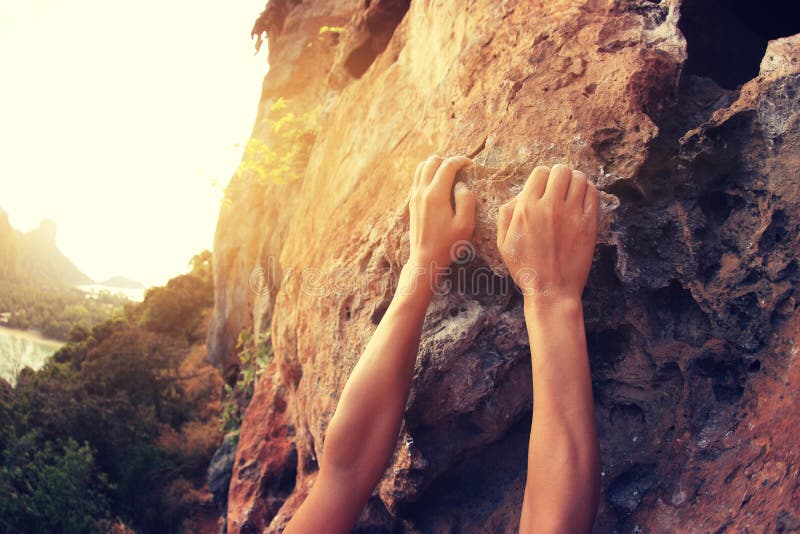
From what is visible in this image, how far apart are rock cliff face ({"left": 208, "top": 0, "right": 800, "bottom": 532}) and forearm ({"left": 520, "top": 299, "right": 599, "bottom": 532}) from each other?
40cm

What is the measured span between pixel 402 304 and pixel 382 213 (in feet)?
3.58

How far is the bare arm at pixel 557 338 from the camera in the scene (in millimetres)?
1393

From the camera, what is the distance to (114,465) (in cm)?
652

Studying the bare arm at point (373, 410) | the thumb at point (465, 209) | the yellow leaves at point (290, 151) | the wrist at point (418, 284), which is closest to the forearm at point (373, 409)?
the bare arm at point (373, 410)

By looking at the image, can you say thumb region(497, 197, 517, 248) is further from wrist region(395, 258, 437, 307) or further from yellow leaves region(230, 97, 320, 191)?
yellow leaves region(230, 97, 320, 191)

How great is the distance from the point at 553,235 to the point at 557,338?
341mm

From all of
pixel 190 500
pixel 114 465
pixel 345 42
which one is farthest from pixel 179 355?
pixel 345 42

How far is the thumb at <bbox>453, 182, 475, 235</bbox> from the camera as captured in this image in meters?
1.84

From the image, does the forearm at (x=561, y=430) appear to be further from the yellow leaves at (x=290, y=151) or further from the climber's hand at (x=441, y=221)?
the yellow leaves at (x=290, y=151)

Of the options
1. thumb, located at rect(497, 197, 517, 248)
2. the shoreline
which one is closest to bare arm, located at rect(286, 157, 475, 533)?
thumb, located at rect(497, 197, 517, 248)

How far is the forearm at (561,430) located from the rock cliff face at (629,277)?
0.40 m

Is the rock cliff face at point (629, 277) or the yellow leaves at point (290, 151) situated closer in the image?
the rock cliff face at point (629, 277)

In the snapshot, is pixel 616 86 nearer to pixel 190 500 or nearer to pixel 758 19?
pixel 758 19

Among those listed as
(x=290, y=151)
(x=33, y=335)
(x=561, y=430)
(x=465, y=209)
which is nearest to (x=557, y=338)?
(x=561, y=430)
